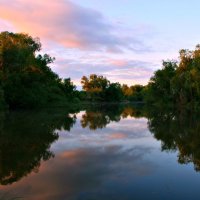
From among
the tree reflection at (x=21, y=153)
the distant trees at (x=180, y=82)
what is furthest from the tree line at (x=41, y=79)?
the tree reflection at (x=21, y=153)

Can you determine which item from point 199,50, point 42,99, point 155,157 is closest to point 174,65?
point 199,50

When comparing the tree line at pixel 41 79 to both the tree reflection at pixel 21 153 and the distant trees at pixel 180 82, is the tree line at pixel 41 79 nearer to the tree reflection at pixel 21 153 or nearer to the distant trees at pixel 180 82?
the distant trees at pixel 180 82

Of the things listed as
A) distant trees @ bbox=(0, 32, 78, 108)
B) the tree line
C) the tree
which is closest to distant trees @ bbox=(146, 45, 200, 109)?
the tree line

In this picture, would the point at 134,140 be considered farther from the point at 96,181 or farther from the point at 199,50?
the point at 199,50

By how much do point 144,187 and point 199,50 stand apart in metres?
70.5

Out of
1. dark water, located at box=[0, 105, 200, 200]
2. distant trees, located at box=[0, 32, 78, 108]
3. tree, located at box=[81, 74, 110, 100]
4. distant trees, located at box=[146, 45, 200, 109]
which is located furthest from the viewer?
tree, located at box=[81, 74, 110, 100]

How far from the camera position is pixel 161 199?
28.7 feet

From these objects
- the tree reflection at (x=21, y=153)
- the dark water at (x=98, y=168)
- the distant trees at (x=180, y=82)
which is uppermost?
the distant trees at (x=180, y=82)

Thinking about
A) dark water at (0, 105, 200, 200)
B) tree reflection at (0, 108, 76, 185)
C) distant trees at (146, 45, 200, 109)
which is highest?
distant trees at (146, 45, 200, 109)

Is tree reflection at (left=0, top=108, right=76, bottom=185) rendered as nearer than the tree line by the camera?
Yes

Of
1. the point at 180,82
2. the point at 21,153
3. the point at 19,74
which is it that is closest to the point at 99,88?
the point at 180,82

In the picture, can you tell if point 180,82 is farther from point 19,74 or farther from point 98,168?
point 98,168

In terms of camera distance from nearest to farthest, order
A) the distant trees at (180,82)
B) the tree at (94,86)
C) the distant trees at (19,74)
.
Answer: the distant trees at (19,74), the distant trees at (180,82), the tree at (94,86)

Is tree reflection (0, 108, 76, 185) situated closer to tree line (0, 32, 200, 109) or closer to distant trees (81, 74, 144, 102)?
tree line (0, 32, 200, 109)
